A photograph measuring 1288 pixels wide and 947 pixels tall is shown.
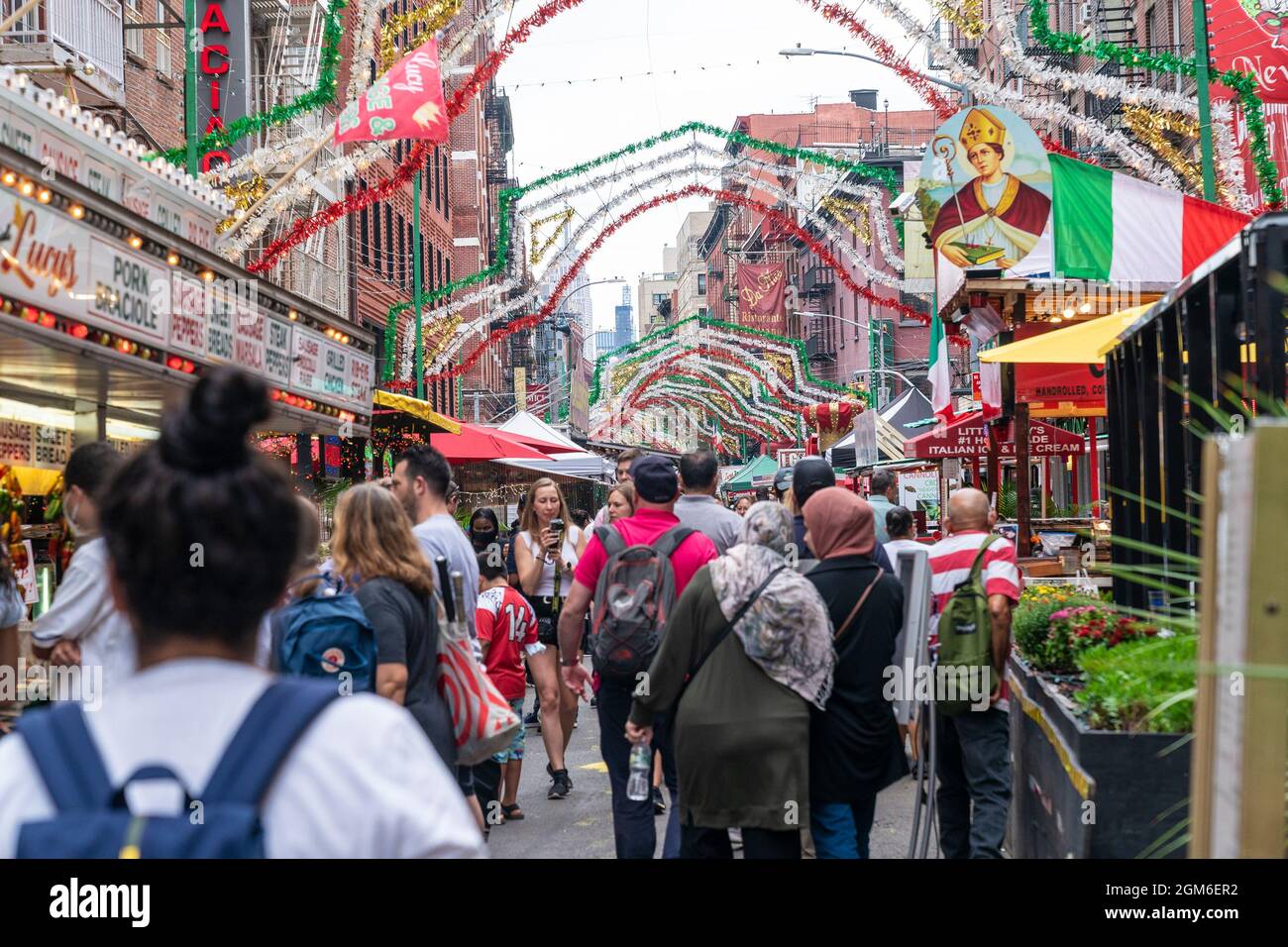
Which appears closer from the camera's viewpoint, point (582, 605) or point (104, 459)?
point (104, 459)

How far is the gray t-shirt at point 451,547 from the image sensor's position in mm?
6457

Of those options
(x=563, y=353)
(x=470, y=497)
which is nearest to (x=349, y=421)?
(x=470, y=497)

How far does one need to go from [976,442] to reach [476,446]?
7.29 meters

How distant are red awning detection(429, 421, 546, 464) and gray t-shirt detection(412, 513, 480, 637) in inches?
533

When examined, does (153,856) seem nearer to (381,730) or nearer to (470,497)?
(381,730)

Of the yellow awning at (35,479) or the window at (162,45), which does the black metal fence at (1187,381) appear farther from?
the window at (162,45)

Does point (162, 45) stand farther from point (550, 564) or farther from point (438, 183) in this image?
point (438, 183)

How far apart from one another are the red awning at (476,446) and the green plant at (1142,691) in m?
15.9

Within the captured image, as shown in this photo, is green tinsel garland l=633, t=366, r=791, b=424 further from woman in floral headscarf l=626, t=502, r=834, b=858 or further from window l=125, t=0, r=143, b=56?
woman in floral headscarf l=626, t=502, r=834, b=858

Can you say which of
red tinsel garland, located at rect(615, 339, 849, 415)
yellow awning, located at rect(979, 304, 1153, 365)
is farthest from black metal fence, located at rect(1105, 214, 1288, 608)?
red tinsel garland, located at rect(615, 339, 849, 415)

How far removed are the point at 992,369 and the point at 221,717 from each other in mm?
14680

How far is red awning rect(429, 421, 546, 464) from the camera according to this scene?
67.2ft

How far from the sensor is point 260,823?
1962 mm

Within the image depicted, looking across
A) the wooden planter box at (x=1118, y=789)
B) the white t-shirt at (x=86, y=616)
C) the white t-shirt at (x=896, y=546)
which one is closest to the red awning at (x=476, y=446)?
the white t-shirt at (x=896, y=546)
